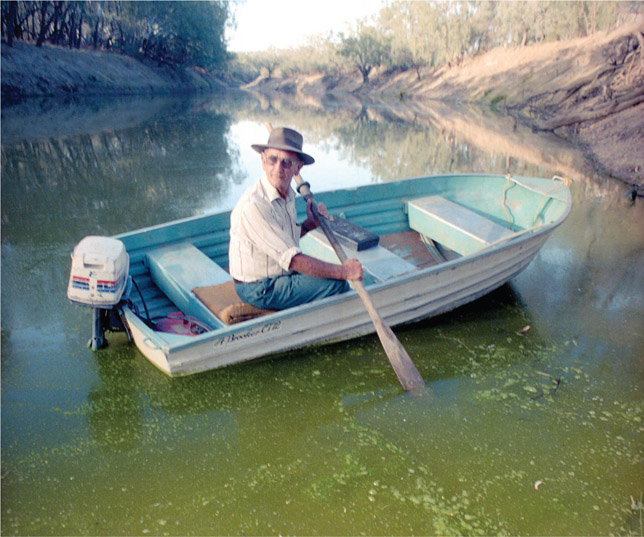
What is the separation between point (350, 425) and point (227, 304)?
4.40 ft

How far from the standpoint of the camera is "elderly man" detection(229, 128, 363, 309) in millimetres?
3436

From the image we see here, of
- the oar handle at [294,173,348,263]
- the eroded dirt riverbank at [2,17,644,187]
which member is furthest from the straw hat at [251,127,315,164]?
the eroded dirt riverbank at [2,17,644,187]

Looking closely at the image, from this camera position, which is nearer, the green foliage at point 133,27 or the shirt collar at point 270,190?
the shirt collar at point 270,190

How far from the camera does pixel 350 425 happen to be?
3.41 meters

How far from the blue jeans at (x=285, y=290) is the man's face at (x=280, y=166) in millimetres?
681

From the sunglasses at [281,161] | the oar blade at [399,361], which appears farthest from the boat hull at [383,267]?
the sunglasses at [281,161]

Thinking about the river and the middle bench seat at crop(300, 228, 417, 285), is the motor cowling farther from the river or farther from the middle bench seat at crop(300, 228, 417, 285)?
the middle bench seat at crop(300, 228, 417, 285)

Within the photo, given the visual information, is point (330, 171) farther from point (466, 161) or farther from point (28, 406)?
point (28, 406)

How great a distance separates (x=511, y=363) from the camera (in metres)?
4.20

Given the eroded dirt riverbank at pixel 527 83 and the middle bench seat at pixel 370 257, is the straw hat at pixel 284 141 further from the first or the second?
the eroded dirt riverbank at pixel 527 83

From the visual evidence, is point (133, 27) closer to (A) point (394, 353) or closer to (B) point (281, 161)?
(B) point (281, 161)

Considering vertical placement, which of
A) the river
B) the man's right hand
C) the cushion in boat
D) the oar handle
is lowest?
the river

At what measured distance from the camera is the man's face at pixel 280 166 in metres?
3.45

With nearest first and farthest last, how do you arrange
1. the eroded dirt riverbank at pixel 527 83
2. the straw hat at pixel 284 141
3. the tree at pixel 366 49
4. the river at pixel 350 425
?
the river at pixel 350 425
the straw hat at pixel 284 141
the eroded dirt riverbank at pixel 527 83
the tree at pixel 366 49
